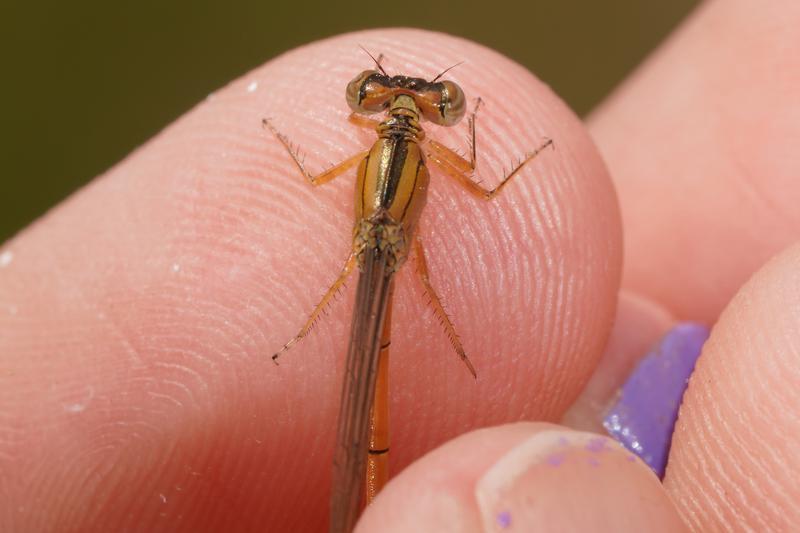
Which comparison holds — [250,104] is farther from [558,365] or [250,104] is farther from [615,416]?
[615,416]

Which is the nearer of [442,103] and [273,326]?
[442,103]

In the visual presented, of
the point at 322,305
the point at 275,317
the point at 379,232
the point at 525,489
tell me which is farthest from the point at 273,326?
the point at 525,489

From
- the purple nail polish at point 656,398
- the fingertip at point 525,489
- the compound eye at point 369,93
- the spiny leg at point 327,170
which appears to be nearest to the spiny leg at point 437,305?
the spiny leg at point 327,170

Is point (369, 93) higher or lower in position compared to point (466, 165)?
higher

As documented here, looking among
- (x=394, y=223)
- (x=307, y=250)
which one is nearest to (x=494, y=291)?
(x=394, y=223)

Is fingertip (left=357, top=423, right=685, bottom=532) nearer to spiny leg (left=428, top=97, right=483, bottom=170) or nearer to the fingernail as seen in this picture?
the fingernail

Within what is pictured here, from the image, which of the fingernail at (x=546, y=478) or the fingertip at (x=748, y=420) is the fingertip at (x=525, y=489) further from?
the fingertip at (x=748, y=420)

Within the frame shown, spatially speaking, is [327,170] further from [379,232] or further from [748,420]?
[748,420]

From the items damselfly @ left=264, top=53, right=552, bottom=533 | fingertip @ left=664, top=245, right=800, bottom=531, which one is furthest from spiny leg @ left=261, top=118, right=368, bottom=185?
fingertip @ left=664, top=245, right=800, bottom=531
